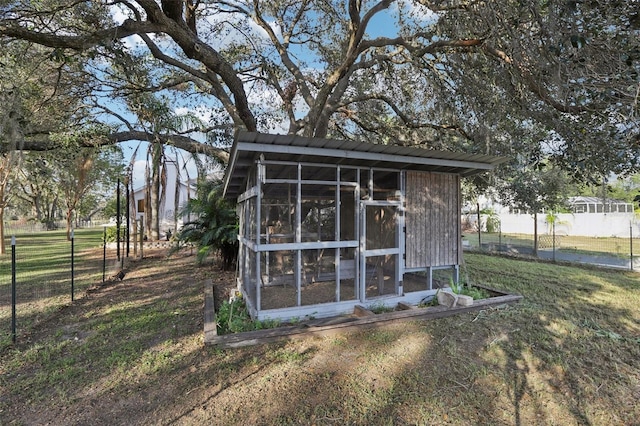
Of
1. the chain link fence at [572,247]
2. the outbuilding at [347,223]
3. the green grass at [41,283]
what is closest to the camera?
the outbuilding at [347,223]

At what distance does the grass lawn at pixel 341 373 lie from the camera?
2707 millimetres

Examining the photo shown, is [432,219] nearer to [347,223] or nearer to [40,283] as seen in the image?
[347,223]

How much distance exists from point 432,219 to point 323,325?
284cm


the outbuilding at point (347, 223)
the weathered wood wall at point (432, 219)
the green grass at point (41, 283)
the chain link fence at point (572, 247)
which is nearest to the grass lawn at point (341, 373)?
the green grass at point (41, 283)

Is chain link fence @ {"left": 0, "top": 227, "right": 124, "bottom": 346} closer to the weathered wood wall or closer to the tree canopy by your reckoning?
the tree canopy

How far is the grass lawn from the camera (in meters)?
2.71

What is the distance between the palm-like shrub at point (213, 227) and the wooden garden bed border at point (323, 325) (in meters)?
3.24

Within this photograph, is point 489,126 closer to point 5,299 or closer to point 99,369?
point 99,369

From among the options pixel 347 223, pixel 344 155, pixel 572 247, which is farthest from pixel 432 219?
pixel 572 247

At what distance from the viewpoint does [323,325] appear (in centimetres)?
436

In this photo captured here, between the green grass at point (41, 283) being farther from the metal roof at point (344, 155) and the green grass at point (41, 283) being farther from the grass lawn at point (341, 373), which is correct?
the metal roof at point (344, 155)

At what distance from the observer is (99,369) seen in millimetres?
3447

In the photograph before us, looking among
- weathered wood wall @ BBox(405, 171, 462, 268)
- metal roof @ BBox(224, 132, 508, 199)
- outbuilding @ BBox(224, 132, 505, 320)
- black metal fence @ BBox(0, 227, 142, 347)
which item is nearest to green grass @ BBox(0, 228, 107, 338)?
black metal fence @ BBox(0, 227, 142, 347)

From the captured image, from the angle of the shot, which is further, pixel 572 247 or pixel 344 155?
pixel 572 247
